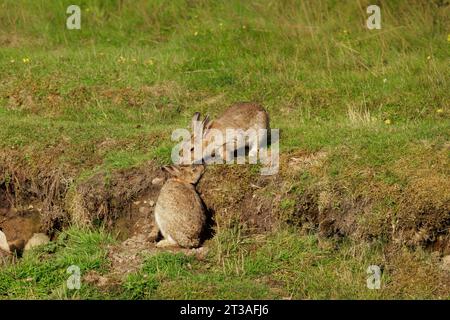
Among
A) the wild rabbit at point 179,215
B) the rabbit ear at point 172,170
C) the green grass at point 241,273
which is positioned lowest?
the green grass at point 241,273

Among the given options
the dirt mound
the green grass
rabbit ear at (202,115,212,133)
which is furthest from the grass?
rabbit ear at (202,115,212,133)

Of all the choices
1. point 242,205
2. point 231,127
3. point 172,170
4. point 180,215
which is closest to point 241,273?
point 180,215

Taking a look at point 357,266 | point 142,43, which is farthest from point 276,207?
point 142,43

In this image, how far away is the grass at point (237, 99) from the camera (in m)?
6.83

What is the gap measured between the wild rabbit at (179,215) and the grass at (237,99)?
22 centimetres

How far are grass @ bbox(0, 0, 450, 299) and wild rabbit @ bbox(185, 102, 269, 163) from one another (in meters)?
0.29

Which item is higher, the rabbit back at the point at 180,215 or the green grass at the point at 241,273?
the rabbit back at the point at 180,215

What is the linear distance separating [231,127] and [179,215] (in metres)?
1.31

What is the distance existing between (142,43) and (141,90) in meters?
1.59

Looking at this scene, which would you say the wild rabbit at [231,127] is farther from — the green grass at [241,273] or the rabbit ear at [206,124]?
the green grass at [241,273]

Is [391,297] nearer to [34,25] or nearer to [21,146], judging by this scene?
[21,146]

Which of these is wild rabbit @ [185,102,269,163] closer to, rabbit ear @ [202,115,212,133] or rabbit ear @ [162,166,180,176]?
rabbit ear @ [202,115,212,133]

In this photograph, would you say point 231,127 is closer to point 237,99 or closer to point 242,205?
point 242,205

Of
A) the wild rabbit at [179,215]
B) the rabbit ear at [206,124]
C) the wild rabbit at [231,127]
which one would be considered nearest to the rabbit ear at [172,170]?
the wild rabbit at [179,215]
